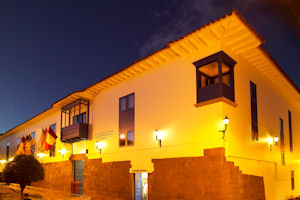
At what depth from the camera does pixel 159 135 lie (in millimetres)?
14867

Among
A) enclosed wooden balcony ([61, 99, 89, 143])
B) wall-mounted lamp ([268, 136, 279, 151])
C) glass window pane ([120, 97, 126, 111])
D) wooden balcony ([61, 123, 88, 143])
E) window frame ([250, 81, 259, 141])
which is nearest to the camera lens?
window frame ([250, 81, 259, 141])

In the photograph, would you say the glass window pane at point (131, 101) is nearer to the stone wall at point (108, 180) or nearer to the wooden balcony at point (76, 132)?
the stone wall at point (108, 180)

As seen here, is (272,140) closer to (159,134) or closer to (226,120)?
(226,120)

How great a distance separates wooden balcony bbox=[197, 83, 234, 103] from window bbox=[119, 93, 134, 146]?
5429mm

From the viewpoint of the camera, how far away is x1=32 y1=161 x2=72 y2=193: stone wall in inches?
897

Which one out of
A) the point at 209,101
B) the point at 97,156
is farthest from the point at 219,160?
the point at 97,156

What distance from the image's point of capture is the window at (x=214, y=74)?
12.7 m

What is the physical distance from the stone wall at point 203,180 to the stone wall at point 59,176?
404 inches

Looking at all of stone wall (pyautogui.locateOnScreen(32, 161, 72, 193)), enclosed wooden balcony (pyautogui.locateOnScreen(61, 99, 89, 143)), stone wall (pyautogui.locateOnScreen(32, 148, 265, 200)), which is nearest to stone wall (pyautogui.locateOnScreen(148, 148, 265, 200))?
stone wall (pyautogui.locateOnScreen(32, 148, 265, 200))

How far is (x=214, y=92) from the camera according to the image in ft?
41.8

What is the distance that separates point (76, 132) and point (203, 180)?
11490 millimetres

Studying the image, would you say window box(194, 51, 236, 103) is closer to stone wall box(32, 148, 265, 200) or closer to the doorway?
stone wall box(32, 148, 265, 200)

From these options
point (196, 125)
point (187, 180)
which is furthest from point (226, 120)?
point (187, 180)

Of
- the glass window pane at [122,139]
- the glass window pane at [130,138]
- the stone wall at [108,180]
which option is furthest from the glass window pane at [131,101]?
the stone wall at [108,180]
